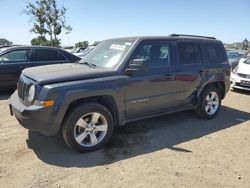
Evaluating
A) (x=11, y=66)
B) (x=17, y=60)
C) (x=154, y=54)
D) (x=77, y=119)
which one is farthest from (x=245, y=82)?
(x=11, y=66)

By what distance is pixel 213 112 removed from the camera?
19.2 ft

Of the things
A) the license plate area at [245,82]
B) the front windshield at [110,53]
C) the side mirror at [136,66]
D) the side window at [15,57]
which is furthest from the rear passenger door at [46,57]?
the license plate area at [245,82]

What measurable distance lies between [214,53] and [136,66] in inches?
97.6

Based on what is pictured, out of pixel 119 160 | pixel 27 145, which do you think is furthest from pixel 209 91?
pixel 27 145

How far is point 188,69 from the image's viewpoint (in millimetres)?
5098

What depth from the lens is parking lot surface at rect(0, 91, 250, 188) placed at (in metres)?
3.27

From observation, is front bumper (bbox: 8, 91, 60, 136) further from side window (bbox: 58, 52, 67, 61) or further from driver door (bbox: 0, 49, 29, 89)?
side window (bbox: 58, 52, 67, 61)

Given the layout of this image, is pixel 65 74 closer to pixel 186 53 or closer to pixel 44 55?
pixel 186 53

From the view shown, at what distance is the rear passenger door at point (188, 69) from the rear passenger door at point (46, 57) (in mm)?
4671

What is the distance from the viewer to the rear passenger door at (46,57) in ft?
26.1

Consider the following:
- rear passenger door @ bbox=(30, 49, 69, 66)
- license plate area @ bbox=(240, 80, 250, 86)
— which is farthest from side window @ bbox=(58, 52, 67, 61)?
license plate area @ bbox=(240, 80, 250, 86)

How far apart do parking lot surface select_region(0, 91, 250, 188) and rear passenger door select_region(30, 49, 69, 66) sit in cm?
303

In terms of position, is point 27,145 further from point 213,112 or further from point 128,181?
point 213,112

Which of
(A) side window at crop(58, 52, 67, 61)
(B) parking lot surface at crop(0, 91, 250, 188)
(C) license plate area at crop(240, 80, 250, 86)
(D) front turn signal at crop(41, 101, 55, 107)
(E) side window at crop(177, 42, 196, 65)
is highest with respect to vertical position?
(E) side window at crop(177, 42, 196, 65)
